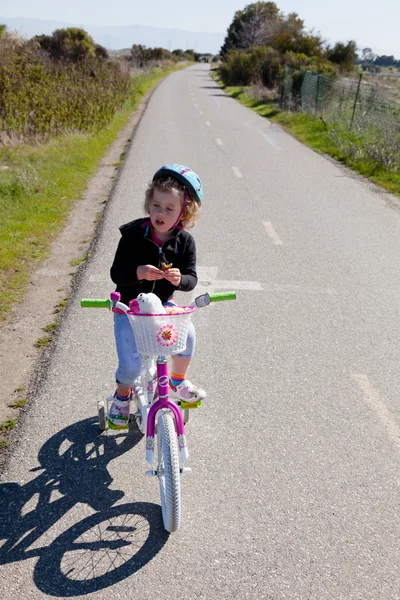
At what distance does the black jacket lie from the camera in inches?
124

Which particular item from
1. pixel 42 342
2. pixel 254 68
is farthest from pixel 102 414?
pixel 254 68

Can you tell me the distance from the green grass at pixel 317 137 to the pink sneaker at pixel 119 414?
32.3 feet

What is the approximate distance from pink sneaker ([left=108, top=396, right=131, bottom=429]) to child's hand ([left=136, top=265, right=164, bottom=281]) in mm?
888

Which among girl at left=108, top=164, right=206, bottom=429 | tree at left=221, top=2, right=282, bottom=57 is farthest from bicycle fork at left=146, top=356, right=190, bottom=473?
tree at left=221, top=2, right=282, bottom=57

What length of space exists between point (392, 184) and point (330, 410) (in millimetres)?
9436

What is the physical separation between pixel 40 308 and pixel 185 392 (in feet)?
8.89

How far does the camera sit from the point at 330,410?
4199mm

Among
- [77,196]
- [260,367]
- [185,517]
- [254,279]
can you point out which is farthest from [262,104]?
[185,517]

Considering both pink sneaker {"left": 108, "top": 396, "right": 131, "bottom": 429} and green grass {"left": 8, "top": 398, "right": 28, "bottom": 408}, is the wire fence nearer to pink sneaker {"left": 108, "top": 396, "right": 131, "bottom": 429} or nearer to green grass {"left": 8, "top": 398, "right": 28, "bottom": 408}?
green grass {"left": 8, "top": 398, "right": 28, "bottom": 408}

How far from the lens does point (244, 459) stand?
3609 millimetres

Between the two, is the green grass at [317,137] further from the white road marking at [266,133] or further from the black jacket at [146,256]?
the black jacket at [146,256]

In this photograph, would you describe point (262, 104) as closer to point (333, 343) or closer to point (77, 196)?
point (77, 196)

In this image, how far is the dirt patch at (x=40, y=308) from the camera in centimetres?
427

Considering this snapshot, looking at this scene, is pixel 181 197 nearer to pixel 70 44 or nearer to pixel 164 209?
pixel 164 209
